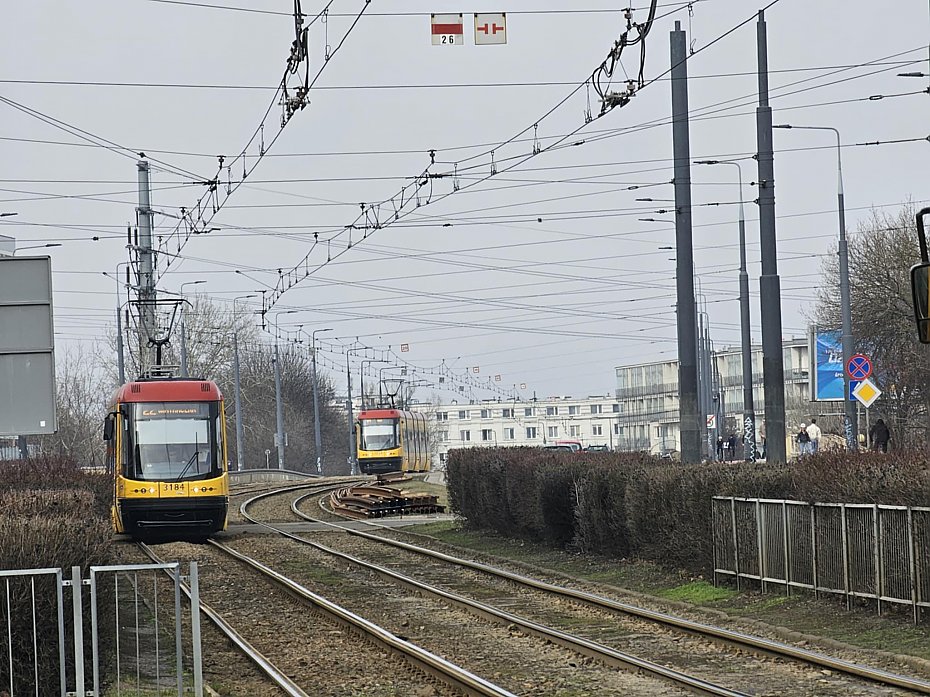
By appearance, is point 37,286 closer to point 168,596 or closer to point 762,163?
point 168,596

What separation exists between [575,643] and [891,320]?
108 feet

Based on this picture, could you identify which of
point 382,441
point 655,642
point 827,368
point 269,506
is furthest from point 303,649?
point 382,441

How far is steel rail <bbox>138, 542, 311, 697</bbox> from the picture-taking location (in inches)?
483

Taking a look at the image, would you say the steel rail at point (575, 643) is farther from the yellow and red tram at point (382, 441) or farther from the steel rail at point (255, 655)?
the yellow and red tram at point (382, 441)

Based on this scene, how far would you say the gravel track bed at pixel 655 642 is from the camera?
454 inches

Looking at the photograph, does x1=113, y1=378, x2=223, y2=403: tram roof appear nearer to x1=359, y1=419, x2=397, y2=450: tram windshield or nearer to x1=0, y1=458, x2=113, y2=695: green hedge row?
x1=0, y1=458, x2=113, y2=695: green hedge row

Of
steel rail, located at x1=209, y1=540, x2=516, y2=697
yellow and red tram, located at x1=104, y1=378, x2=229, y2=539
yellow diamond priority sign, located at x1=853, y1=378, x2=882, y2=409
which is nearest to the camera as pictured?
steel rail, located at x1=209, y1=540, x2=516, y2=697

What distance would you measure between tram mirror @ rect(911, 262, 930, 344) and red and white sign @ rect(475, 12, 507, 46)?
9900 mm

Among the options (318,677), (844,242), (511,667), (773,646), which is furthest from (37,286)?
(844,242)

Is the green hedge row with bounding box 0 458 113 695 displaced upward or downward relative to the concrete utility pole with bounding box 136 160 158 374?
downward

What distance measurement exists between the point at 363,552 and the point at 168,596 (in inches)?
268

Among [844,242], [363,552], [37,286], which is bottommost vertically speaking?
[363,552]

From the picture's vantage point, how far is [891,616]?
14227 mm

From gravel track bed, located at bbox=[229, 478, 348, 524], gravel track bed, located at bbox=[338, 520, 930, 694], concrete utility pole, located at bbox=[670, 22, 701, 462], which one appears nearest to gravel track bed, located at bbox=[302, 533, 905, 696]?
gravel track bed, located at bbox=[338, 520, 930, 694]
